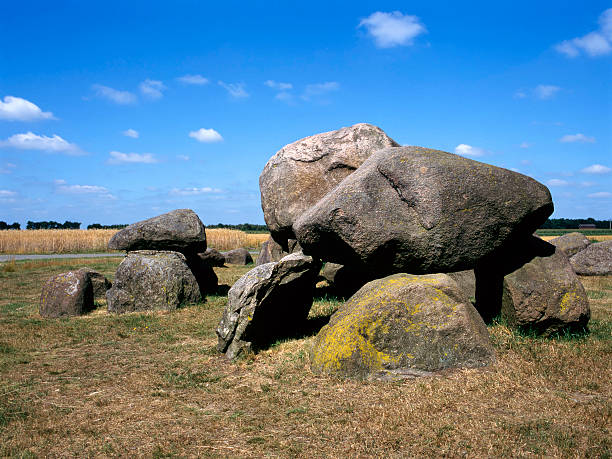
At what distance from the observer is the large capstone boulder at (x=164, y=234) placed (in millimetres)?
12359

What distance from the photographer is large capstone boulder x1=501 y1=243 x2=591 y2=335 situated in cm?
732

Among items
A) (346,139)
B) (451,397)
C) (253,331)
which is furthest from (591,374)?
(346,139)

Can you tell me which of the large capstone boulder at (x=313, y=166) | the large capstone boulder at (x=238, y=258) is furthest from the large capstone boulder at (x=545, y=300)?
the large capstone boulder at (x=238, y=258)

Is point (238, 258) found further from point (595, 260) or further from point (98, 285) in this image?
point (595, 260)

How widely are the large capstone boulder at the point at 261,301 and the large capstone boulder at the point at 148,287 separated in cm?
437

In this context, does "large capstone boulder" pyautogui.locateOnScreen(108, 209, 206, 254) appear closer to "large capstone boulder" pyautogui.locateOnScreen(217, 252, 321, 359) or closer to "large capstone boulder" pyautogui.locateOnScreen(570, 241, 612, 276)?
"large capstone boulder" pyautogui.locateOnScreen(217, 252, 321, 359)

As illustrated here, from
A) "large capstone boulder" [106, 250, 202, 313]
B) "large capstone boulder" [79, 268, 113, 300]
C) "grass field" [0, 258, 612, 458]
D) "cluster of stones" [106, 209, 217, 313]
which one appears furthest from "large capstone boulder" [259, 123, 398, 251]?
"large capstone boulder" [79, 268, 113, 300]

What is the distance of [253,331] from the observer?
24.8ft

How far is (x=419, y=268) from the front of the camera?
24.3ft

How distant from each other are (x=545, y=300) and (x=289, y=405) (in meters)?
4.59

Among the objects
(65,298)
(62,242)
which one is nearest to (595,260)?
(65,298)

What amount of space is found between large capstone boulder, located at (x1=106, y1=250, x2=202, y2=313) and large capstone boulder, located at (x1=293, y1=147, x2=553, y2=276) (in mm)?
5669

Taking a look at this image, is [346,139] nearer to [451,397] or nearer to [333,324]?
[333,324]

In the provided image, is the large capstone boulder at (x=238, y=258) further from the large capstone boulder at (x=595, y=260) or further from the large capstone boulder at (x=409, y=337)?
the large capstone boulder at (x=409, y=337)
